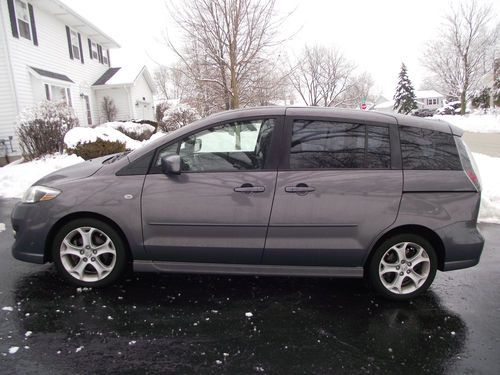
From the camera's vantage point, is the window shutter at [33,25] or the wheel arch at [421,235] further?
the window shutter at [33,25]

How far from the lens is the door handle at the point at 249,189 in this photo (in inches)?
130

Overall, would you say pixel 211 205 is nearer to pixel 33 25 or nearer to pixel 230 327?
pixel 230 327

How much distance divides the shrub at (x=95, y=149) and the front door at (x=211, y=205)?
716cm

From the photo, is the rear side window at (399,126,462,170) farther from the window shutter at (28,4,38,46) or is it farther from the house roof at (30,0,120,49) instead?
→ the house roof at (30,0,120,49)

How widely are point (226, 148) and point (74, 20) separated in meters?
20.0

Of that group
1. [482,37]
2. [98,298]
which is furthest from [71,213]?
[482,37]

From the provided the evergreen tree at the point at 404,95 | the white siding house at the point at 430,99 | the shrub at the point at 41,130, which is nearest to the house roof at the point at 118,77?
the shrub at the point at 41,130

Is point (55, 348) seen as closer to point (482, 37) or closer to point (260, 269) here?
point (260, 269)

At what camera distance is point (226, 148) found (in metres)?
3.66

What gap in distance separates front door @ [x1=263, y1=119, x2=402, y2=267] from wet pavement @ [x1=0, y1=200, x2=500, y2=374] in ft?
1.56

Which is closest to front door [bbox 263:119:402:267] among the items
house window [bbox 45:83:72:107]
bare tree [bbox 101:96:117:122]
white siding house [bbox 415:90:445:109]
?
house window [bbox 45:83:72:107]

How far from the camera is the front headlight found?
11.4ft

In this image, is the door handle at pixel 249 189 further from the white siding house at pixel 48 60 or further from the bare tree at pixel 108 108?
the bare tree at pixel 108 108

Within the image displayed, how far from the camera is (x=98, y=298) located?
11.2ft
